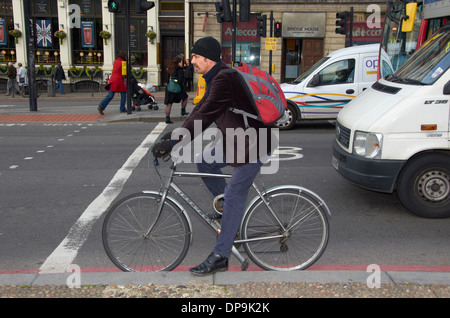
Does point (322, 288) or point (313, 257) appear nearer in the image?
point (322, 288)

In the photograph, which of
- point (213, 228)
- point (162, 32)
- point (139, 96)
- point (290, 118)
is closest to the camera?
point (213, 228)

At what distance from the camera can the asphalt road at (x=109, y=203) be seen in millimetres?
4590

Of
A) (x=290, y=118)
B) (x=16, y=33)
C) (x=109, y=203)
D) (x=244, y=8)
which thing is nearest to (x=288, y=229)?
(x=109, y=203)

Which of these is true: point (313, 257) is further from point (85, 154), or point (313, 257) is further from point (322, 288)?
point (85, 154)

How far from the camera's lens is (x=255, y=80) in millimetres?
3637

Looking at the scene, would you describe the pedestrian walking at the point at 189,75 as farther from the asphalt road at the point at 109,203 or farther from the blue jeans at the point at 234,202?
the blue jeans at the point at 234,202

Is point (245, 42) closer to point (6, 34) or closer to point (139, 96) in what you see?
point (139, 96)

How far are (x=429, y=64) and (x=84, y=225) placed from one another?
4538mm

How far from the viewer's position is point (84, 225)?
5410mm

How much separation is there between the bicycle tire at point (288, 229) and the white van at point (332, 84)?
766cm

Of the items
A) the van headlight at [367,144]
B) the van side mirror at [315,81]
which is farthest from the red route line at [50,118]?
the van headlight at [367,144]

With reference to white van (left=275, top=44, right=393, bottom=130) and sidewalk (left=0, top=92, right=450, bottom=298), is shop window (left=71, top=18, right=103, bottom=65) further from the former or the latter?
sidewalk (left=0, top=92, right=450, bottom=298)
